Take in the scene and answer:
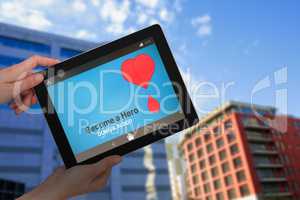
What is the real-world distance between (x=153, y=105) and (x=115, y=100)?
24 cm

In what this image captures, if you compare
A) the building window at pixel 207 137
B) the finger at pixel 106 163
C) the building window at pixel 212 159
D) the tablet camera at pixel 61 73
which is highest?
the building window at pixel 207 137

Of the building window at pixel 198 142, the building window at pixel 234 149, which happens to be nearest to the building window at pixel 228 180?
the building window at pixel 234 149

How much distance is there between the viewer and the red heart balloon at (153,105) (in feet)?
6.70

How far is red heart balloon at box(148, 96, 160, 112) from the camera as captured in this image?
204cm

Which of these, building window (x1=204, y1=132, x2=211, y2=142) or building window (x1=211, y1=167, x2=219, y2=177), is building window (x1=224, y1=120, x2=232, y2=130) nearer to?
building window (x1=204, y1=132, x2=211, y2=142)

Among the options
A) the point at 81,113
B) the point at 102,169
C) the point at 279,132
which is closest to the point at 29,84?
the point at 81,113

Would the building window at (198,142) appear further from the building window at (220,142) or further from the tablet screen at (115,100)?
the tablet screen at (115,100)

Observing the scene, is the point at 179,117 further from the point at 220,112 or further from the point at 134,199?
the point at 220,112

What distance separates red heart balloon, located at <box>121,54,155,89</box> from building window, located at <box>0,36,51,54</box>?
41.1 metres

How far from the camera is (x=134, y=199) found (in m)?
41.3

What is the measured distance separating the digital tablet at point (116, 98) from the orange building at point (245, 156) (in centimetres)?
4688

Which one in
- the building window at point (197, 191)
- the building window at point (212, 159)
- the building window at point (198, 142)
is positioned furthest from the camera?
the building window at point (198, 142)

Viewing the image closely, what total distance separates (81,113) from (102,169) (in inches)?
17.3

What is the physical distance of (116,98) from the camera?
205 centimetres
